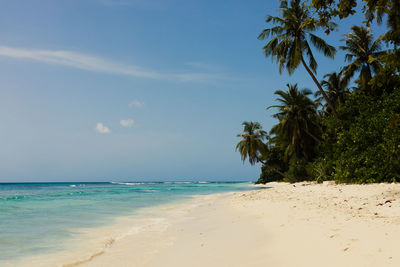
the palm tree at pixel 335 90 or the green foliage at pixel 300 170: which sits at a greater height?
the palm tree at pixel 335 90

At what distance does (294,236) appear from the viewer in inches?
205

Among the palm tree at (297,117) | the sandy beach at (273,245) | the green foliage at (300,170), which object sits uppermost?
the palm tree at (297,117)

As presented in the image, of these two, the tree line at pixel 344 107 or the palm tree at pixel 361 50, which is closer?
the tree line at pixel 344 107

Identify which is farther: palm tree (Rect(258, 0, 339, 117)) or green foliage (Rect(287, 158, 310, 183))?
green foliage (Rect(287, 158, 310, 183))

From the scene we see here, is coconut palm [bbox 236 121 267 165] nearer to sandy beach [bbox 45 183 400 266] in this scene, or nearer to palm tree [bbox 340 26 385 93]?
palm tree [bbox 340 26 385 93]

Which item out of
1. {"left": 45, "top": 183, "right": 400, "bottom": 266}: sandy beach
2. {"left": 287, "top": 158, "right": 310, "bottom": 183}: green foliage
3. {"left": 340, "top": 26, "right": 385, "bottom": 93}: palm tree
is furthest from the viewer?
{"left": 287, "top": 158, "right": 310, "bottom": 183}: green foliage

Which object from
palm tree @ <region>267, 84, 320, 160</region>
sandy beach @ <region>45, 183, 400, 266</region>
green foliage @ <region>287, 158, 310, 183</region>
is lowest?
sandy beach @ <region>45, 183, 400, 266</region>

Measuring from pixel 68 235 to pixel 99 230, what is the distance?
3.49 feet

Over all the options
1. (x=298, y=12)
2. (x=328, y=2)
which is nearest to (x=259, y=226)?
(x=328, y=2)

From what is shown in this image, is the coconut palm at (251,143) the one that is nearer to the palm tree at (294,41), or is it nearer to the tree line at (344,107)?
the tree line at (344,107)

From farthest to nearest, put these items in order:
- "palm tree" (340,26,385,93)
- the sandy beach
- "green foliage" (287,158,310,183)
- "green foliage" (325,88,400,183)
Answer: "green foliage" (287,158,310,183) < "palm tree" (340,26,385,93) < "green foliage" (325,88,400,183) < the sandy beach

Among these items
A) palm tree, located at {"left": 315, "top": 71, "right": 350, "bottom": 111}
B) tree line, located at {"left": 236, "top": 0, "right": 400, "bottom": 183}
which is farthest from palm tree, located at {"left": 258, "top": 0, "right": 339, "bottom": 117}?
palm tree, located at {"left": 315, "top": 71, "right": 350, "bottom": 111}

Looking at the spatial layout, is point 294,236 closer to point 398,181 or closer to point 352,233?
point 352,233

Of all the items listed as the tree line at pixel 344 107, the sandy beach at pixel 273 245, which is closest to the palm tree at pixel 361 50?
the tree line at pixel 344 107
